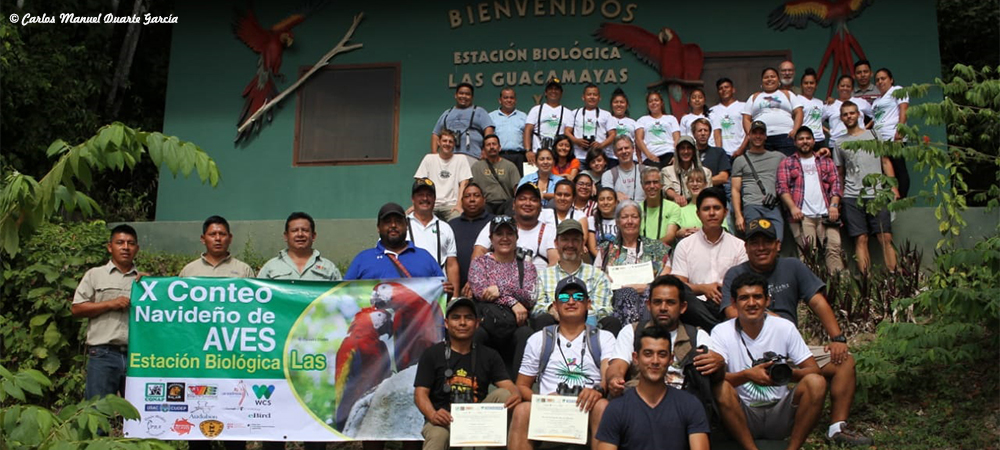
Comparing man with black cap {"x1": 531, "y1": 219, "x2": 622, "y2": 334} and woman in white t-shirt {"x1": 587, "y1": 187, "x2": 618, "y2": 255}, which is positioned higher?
woman in white t-shirt {"x1": 587, "y1": 187, "x2": 618, "y2": 255}

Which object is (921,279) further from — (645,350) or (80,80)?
(80,80)

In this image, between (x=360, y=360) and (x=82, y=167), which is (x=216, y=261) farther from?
(x=82, y=167)

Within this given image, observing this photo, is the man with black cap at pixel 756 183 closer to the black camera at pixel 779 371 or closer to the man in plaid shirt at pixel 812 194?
the man in plaid shirt at pixel 812 194

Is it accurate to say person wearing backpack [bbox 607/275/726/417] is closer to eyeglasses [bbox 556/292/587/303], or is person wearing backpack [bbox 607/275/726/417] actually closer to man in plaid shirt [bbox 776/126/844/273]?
eyeglasses [bbox 556/292/587/303]

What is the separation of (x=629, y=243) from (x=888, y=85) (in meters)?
5.12

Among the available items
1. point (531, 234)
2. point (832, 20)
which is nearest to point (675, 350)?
point (531, 234)

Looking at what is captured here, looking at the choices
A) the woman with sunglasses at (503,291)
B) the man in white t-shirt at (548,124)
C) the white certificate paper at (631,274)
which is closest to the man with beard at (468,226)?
the woman with sunglasses at (503,291)

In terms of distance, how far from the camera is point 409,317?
24.2 ft

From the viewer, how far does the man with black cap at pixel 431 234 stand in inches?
331

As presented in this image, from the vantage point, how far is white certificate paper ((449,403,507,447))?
638cm

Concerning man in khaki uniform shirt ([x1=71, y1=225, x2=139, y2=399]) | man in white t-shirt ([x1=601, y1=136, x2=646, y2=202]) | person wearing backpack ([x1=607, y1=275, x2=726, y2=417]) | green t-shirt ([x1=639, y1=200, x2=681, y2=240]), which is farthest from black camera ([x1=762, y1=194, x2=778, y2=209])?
man in khaki uniform shirt ([x1=71, y1=225, x2=139, y2=399])

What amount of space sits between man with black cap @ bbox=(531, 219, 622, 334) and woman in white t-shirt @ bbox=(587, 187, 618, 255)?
0.88 meters

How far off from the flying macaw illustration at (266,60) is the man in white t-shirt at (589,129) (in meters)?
4.66

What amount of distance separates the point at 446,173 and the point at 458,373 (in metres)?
4.66
